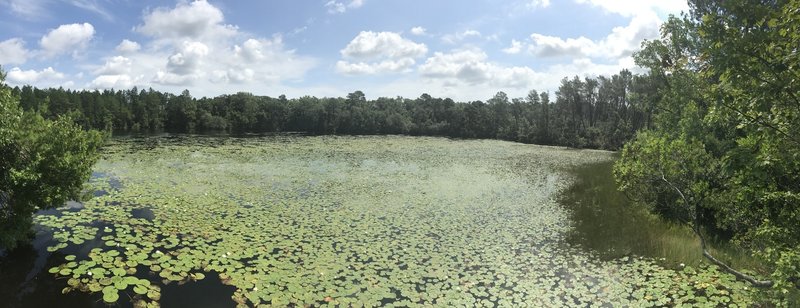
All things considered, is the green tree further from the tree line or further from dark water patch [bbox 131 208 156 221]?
the tree line

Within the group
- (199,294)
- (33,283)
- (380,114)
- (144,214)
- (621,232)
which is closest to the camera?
(199,294)

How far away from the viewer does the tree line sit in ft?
Result: 226

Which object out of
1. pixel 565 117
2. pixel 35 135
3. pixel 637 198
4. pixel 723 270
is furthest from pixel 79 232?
pixel 565 117

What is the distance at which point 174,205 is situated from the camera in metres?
13.8

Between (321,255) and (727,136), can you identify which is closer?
(321,255)

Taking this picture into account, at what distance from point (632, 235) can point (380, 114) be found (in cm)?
7552

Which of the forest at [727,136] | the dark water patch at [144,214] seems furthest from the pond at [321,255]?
the forest at [727,136]

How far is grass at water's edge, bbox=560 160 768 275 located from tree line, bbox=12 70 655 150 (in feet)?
159

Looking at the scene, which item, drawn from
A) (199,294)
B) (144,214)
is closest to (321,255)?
(199,294)

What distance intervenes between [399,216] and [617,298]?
7492 mm

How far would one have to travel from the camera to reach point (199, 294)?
7676mm

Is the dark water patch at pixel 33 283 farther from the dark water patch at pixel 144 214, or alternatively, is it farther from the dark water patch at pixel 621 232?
the dark water patch at pixel 621 232

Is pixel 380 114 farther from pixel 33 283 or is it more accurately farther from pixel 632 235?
pixel 33 283

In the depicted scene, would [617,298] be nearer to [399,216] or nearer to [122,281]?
[399,216]
